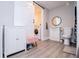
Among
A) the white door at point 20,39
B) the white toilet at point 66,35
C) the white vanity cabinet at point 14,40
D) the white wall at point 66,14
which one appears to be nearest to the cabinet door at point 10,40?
the white vanity cabinet at point 14,40

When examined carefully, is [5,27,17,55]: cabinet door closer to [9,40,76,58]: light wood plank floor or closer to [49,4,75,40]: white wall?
[9,40,76,58]: light wood plank floor

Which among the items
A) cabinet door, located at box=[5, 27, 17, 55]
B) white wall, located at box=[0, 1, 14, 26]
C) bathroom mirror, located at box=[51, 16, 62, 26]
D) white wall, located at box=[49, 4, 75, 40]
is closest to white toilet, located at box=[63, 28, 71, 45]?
white wall, located at box=[49, 4, 75, 40]

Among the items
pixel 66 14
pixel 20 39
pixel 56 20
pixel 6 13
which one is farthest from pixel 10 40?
pixel 66 14

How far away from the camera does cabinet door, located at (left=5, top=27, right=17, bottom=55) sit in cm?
310

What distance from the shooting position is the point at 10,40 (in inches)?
128

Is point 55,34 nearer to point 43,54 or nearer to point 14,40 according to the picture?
point 43,54

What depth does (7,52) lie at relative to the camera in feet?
10.4

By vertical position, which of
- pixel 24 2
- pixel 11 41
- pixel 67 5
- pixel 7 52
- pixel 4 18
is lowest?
pixel 7 52

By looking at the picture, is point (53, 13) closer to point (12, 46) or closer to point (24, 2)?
point (24, 2)

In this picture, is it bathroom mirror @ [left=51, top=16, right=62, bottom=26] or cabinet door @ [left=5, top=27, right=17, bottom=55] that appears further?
bathroom mirror @ [left=51, top=16, right=62, bottom=26]

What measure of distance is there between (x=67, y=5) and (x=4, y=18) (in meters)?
5.14

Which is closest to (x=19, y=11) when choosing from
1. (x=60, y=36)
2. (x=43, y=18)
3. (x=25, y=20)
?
(x=25, y=20)

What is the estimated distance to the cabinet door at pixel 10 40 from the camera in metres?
3.10

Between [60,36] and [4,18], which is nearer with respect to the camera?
[4,18]
